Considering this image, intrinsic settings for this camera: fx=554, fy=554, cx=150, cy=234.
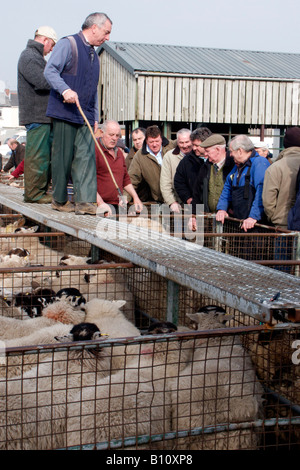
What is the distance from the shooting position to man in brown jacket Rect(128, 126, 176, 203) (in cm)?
A: 836

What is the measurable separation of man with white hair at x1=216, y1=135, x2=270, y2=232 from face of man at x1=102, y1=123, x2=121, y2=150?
64.3 inches

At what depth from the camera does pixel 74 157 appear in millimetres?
6137

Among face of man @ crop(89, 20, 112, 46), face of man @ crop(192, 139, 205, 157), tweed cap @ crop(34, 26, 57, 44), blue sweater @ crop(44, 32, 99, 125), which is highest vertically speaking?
tweed cap @ crop(34, 26, 57, 44)

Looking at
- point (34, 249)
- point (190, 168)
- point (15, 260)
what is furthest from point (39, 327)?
point (190, 168)

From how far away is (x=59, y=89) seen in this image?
560 cm

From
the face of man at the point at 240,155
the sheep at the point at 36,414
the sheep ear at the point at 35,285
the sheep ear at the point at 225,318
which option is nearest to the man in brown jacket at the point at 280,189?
the face of man at the point at 240,155

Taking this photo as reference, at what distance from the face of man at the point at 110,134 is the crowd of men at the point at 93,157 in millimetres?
13

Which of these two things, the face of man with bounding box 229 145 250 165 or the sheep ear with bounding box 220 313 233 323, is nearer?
the sheep ear with bounding box 220 313 233 323

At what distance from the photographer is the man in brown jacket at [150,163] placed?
8.36 meters

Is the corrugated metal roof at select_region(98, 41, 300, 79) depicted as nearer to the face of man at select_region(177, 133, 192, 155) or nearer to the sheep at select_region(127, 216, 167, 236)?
the face of man at select_region(177, 133, 192, 155)

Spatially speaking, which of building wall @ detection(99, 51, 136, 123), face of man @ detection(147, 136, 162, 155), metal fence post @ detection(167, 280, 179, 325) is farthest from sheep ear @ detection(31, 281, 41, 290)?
building wall @ detection(99, 51, 136, 123)

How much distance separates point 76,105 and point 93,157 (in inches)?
23.6

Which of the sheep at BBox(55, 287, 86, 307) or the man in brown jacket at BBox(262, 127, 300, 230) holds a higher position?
the man in brown jacket at BBox(262, 127, 300, 230)

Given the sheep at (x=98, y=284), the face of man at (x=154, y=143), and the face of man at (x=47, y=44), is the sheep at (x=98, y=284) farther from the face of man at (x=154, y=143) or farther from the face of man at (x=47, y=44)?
the face of man at (x=154, y=143)
